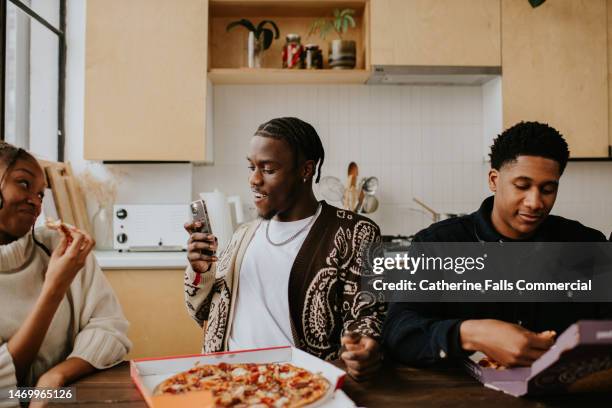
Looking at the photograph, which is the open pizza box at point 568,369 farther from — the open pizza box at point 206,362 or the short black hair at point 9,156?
the short black hair at point 9,156

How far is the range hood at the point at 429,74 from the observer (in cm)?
275

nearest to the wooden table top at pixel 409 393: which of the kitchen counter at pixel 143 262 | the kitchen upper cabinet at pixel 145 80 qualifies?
the kitchen counter at pixel 143 262

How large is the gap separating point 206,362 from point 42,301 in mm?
334

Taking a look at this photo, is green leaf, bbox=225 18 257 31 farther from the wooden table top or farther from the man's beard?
the wooden table top

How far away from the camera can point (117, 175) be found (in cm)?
300

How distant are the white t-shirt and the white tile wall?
168 centimetres

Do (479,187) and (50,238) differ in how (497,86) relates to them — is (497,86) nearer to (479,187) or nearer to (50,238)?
(479,187)

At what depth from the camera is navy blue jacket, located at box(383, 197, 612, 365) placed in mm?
1027

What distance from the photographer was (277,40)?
302 centimetres

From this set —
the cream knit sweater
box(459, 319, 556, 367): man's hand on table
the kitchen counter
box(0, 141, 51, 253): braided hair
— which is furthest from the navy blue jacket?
the kitchen counter

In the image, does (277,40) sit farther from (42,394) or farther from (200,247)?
(42,394)

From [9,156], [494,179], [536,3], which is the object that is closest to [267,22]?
[536,3]

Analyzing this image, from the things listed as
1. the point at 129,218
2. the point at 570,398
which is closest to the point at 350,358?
the point at 570,398

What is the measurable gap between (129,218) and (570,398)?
90.2 inches
